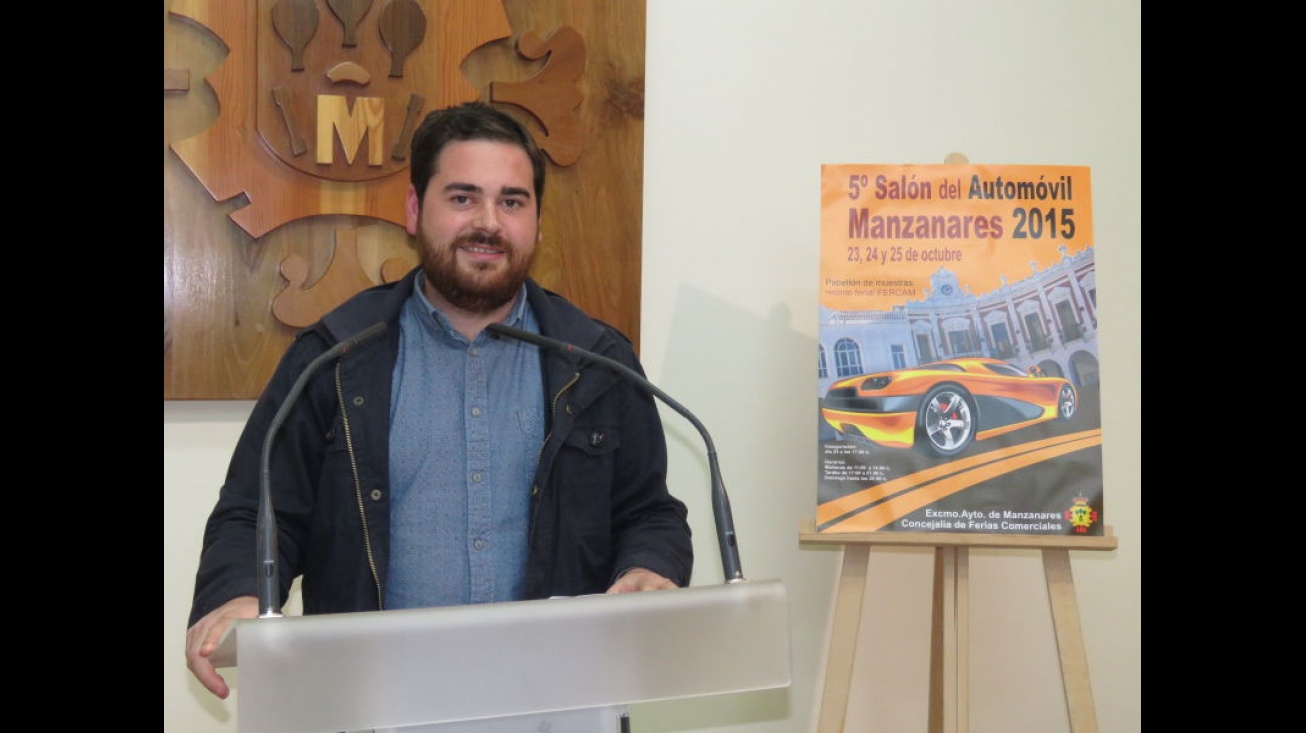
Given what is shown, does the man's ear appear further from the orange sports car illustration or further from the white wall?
the orange sports car illustration

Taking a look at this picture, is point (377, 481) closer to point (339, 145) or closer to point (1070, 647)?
point (339, 145)

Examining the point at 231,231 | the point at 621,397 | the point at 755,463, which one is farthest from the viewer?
the point at 755,463

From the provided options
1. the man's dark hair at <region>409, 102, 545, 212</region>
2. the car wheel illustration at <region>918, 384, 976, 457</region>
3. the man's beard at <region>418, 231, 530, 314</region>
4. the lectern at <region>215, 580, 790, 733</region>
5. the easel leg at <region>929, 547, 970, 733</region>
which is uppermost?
the man's dark hair at <region>409, 102, 545, 212</region>

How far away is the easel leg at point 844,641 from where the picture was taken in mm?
2119

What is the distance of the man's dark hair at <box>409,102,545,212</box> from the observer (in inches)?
77.0

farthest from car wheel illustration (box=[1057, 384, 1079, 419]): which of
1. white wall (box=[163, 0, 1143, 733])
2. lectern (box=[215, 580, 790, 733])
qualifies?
lectern (box=[215, 580, 790, 733])

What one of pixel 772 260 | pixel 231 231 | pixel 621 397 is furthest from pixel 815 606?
pixel 231 231

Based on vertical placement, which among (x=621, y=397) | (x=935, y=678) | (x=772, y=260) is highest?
(x=772, y=260)

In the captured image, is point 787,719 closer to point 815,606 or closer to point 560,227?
point 815,606

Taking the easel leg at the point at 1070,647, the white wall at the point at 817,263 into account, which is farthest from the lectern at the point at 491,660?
the white wall at the point at 817,263

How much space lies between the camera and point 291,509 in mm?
1781

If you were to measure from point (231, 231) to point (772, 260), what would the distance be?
122 cm

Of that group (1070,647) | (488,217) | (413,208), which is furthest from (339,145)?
(1070,647)

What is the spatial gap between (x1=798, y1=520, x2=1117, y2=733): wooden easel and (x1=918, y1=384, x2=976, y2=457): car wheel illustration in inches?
6.6
